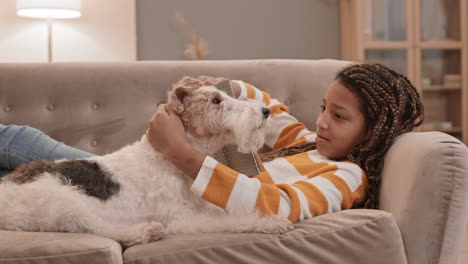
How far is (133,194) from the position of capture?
58.2 inches

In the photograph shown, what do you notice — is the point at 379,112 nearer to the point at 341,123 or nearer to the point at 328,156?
the point at 341,123

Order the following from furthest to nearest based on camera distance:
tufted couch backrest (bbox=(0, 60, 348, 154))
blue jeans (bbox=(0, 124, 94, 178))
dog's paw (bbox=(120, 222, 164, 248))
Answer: tufted couch backrest (bbox=(0, 60, 348, 154))
blue jeans (bbox=(0, 124, 94, 178))
dog's paw (bbox=(120, 222, 164, 248))

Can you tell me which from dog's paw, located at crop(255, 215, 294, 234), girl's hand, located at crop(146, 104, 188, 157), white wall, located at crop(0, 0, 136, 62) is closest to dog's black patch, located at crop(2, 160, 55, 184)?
girl's hand, located at crop(146, 104, 188, 157)

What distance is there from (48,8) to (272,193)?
3.07 meters

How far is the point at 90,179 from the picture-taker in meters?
1.47

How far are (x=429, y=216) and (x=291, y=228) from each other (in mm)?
402

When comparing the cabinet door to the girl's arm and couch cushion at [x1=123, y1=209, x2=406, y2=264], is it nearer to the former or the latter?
the girl's arm

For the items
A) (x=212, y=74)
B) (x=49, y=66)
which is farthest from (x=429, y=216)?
(x=49, y=66)

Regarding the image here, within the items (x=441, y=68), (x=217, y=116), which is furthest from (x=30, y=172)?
(x=441, y=68)

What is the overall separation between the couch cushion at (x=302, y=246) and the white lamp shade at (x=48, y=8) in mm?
3090

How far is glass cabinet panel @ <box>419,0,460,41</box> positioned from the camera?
4684 mm

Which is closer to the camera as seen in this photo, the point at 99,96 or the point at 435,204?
the point at 435,204

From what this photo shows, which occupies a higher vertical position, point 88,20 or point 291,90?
point 88,20

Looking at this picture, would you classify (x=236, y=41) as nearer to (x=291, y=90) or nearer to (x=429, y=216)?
(x=291, y=90)
